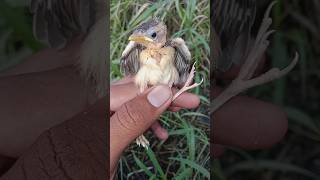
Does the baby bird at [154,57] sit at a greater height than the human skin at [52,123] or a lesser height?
greater

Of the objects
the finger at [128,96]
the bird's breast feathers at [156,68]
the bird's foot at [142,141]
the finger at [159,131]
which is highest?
the bird's breast feathers at [156,68]

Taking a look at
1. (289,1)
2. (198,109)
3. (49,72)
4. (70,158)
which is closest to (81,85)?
(49,72)

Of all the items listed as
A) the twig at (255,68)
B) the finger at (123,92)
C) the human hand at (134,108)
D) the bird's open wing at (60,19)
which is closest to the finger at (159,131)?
the human hand at (134,108)

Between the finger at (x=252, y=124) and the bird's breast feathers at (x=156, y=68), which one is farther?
the finger at (x=252, y=124)

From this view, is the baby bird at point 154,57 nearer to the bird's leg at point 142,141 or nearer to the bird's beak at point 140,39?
the bird's beak at point 140,39

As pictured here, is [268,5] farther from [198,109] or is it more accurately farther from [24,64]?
[24,64]

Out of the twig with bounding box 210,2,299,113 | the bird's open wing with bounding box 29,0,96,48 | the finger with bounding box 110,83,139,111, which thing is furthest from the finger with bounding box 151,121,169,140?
the bird's open wing with bounding box 29,0,96,48

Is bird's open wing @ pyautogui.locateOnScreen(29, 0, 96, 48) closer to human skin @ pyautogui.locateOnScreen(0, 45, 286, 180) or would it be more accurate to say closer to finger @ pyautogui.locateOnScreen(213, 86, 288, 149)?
human skin @ pyautogui.locateOnScreen(0, 45, 286, 180)
